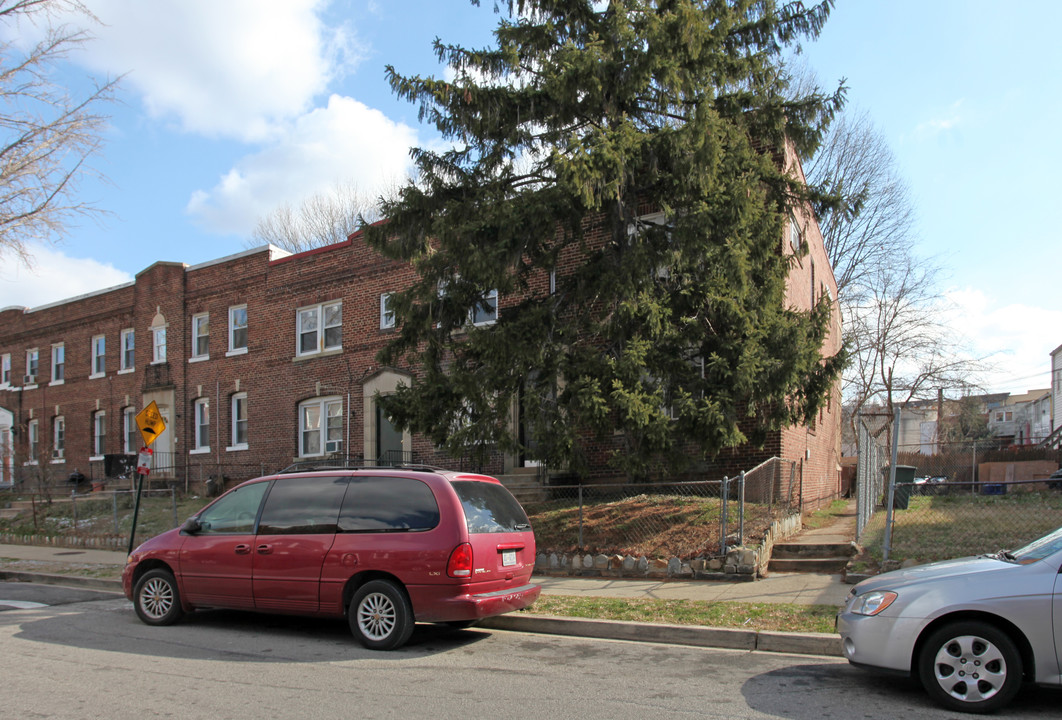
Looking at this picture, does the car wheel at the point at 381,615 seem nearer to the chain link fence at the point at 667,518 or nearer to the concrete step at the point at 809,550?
the chain link fence at the point at 667,518

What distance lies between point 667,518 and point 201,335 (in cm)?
1973

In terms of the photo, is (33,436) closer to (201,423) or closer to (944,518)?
(201,423)

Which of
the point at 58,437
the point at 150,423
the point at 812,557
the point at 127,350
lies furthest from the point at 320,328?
the point at 812,557

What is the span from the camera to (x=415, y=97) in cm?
1359

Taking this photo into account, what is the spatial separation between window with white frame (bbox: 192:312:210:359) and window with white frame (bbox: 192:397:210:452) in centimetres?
152

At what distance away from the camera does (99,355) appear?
3045 cm

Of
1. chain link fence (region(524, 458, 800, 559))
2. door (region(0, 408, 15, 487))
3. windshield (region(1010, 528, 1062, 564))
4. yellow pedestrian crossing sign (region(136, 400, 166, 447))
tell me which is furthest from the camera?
door (region(0, 408, 15, 487))

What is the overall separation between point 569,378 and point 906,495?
645 cm

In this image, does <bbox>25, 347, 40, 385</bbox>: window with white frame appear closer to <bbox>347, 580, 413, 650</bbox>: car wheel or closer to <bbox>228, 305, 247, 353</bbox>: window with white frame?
<bbox>228, 305, 247, 353</bbox>: window with white frame

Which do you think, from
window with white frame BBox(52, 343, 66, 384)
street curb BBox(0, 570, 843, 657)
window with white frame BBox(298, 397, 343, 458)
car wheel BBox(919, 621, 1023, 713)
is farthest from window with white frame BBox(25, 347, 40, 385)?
car wheel BBox(919, 621, 1023, 713)

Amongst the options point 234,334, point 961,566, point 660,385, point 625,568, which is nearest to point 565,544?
point 625,568

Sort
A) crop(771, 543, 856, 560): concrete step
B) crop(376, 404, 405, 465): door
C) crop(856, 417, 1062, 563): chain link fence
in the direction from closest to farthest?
crop(856, 417, 1062, 563): chain link fence → crop(771, 543, 856, 560): concrete step → crop(376, 404, 405, 465): door

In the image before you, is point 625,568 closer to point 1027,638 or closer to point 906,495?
point 906,495

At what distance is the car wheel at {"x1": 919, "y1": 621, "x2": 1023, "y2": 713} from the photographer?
539 centimetres
